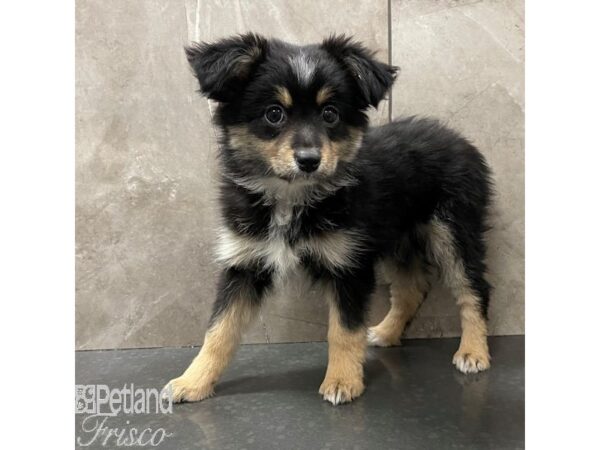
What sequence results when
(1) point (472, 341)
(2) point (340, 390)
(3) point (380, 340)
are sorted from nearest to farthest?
1. (2) point (340, 390)
2. (1) point (472, 341)
3. (3) point (380, 340)

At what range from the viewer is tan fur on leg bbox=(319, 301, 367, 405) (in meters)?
2.78

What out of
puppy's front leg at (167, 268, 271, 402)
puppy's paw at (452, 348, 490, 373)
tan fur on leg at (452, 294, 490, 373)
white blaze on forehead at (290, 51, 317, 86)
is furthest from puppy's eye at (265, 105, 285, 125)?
puppy's paw at (452, 348, 490, 373)

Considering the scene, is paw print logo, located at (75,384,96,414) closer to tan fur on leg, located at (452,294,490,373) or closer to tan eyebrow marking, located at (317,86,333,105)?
tan eyebrow marking, located at (317,86,333,105)

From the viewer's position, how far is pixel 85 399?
9.25 feet

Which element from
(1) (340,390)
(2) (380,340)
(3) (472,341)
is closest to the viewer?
(1) (340,390)

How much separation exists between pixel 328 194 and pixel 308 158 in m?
0.45

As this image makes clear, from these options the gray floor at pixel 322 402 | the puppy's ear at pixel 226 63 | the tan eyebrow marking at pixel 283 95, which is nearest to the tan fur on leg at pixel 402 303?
the gray floor at pixel 322 402

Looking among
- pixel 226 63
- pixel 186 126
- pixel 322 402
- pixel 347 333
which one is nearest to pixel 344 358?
pixel 347 333

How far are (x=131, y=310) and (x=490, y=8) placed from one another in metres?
3.20

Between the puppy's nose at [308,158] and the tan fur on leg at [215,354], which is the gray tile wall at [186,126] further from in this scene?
the puppy's nose at [308,158]

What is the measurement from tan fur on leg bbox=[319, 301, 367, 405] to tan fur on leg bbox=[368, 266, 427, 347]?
2.68 feet

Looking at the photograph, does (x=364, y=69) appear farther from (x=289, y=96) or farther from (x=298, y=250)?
(x=298, y=250)

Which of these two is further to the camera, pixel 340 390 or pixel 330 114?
pixel 340 390

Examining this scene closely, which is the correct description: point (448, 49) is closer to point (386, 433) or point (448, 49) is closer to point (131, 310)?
point (386, 433)
